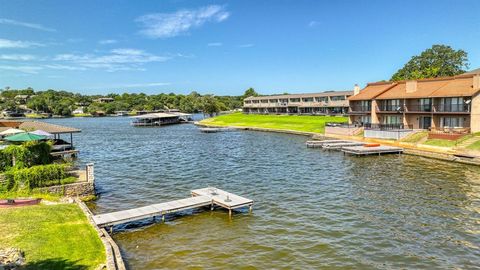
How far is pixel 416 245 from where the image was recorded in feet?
60.3

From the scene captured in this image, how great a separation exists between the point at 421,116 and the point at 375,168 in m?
22.0

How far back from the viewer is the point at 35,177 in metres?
24.7

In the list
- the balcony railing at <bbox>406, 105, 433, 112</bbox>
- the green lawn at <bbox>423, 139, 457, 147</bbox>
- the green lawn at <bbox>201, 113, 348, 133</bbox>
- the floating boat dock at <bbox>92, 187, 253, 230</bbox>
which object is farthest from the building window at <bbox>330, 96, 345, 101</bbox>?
the floating boat dock at <bbox>92, 187, 253, 230</bbox>

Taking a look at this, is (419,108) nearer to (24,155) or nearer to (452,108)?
(452,108)

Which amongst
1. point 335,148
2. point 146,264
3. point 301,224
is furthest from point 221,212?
point 335,148

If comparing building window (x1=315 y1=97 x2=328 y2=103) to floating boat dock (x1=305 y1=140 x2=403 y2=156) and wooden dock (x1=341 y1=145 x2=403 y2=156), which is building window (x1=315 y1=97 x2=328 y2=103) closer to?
floating boat dock (x1=305 y1=140 x2=403 y2=156)

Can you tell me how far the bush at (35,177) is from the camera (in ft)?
79.4

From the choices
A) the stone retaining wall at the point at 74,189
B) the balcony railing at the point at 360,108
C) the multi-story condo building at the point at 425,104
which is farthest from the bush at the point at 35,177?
the balcony railing at the point at 360,108

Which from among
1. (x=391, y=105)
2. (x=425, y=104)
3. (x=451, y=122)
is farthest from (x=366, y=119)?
(x=451, y=122)

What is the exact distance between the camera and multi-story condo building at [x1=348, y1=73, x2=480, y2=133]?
4784 cm

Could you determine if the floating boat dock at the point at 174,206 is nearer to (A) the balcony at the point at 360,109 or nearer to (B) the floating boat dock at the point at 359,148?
(B) the floating boat dock at the point at 359,148

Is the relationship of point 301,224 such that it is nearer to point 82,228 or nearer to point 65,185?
point 82,228

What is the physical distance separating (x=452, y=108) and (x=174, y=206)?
43.8m

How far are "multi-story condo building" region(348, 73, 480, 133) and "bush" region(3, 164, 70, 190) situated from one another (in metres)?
47.8
